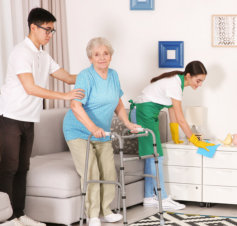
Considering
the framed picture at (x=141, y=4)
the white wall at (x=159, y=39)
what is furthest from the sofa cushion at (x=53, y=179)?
the framed picture at (x=141, y=4)

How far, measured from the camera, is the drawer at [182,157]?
4352mm

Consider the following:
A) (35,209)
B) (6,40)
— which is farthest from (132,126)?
(6,40)

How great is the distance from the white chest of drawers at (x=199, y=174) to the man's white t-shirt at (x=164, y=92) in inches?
16.3

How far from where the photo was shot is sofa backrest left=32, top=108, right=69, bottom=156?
174 inches

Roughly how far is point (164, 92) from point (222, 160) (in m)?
0.73

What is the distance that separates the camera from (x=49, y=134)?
14.8 ft

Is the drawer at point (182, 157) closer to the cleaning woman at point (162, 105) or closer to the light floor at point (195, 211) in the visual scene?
the cleaning woman at point (162, 105)

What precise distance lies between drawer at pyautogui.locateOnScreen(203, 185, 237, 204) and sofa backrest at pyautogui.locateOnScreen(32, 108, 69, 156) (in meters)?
1.32

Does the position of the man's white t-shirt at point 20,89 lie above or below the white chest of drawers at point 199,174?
above

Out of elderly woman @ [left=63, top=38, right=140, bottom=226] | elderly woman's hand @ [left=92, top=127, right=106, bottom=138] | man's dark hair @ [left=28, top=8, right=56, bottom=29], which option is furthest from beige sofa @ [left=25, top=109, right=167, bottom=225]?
man's dark hair @ [left=28, top=8, right=56, bottom=29]

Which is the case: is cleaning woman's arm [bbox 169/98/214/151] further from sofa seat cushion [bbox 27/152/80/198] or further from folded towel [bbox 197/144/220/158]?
sofa seat cushion [bbox 27/152/80/198]

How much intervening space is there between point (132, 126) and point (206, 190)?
1.03 meters

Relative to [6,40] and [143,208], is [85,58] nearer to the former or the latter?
[6,40]

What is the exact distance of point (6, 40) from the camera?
448cm
